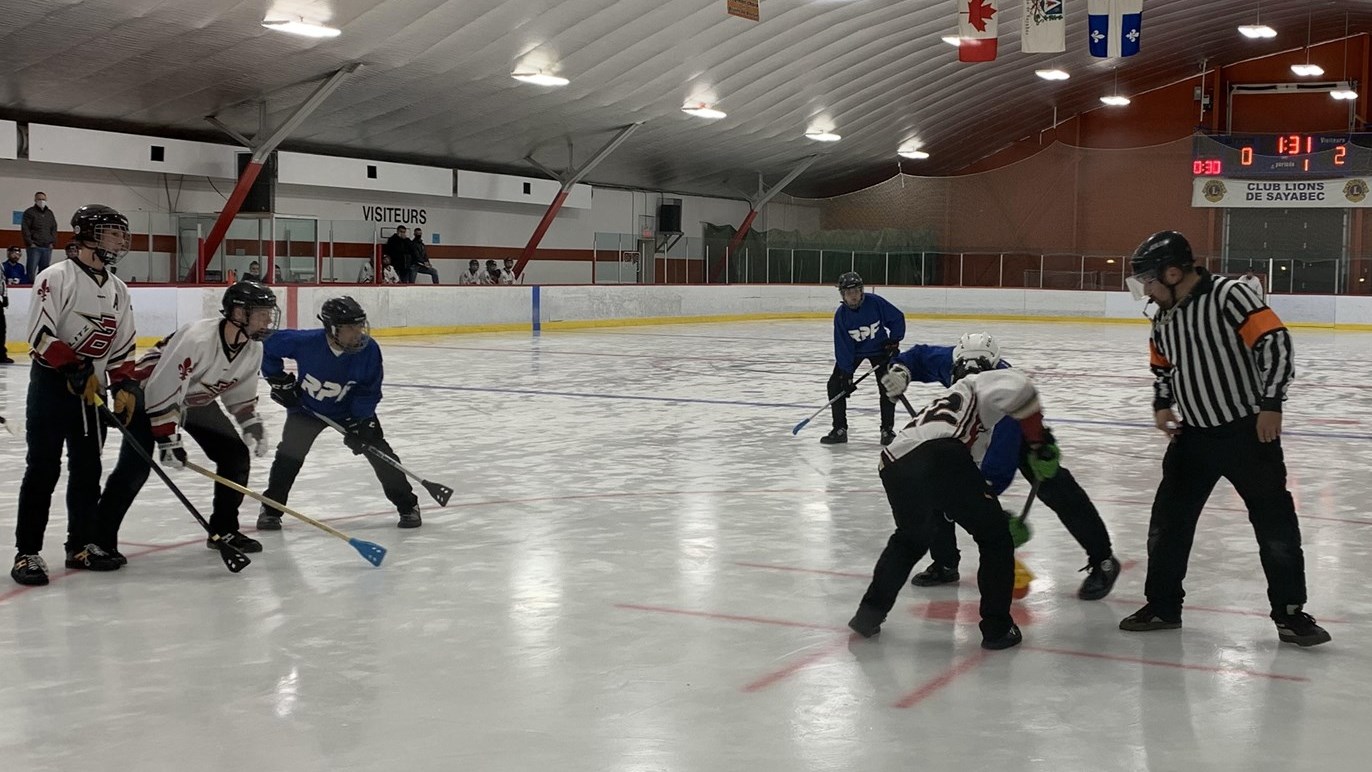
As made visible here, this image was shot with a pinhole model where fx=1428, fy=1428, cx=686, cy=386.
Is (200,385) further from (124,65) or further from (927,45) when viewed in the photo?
(927,45)

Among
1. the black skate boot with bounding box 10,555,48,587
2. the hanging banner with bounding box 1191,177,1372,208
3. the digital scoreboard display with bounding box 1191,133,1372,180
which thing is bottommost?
the black skate boot with bounding box 10,555,48,587

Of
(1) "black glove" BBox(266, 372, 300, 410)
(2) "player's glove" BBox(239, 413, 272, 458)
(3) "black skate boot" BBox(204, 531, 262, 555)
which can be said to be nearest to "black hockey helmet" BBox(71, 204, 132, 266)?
(2) "player's glove" BBox(239, 413, 272, 458)

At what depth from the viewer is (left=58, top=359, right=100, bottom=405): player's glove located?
4629 millimetres

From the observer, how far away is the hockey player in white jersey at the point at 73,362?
464 cm

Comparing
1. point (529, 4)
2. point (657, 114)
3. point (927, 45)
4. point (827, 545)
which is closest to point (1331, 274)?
point (927, 45)

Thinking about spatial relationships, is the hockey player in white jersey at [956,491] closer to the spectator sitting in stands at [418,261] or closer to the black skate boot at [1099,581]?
the black skate boot at [1099,581]

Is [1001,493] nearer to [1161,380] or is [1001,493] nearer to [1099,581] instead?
[1099,581]

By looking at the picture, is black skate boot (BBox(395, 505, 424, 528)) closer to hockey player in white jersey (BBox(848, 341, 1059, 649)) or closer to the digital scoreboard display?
hockey player in white jersey (BBox(848, 341, 1059, 649))

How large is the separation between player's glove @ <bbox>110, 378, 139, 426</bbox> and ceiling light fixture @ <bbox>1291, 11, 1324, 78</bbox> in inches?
1014

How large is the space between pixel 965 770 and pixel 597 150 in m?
24.3

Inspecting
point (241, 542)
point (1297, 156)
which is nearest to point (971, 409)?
point (241, 542)

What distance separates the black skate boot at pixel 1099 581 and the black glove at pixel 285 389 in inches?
123

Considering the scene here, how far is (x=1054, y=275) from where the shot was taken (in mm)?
28375

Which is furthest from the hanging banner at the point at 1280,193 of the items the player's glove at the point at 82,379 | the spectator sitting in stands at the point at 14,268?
the player's glove at the point at 82,379
